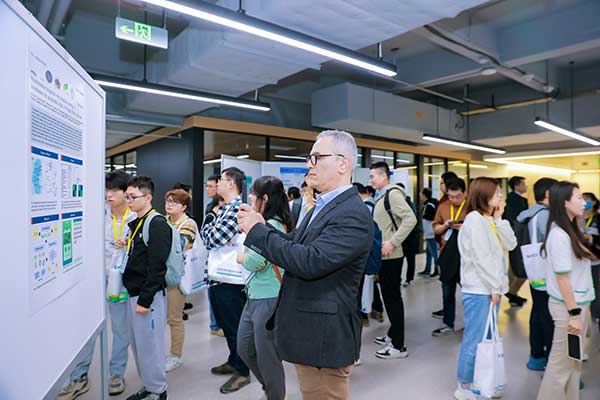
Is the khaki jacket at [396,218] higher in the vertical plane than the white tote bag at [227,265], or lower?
higher

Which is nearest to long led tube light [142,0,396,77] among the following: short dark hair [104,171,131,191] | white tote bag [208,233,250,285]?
short dark hair [104,171,131,191]

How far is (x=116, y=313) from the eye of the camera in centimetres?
297

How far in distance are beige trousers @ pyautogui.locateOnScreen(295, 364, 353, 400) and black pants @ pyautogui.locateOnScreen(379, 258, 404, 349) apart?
2.07m

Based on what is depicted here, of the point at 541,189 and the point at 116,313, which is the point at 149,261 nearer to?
the point at 116,313

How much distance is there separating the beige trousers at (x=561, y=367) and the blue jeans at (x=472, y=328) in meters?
0.40

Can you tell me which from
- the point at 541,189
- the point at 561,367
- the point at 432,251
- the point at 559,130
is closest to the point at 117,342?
the point at 561,367

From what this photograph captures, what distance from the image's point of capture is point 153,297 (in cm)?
259

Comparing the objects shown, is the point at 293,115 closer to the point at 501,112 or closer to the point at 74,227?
the point at 501,112

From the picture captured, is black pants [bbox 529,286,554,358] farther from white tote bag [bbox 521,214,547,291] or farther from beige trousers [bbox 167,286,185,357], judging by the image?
beige trousers [bbox 167,286,185,357]

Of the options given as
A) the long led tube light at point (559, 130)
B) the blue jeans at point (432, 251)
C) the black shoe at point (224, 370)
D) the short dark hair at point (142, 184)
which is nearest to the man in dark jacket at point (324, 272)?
the short dark hair at point (142, 184)

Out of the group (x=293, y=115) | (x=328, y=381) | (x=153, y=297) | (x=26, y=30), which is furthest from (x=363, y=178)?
(x=26, y=30)

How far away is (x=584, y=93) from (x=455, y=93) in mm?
2682

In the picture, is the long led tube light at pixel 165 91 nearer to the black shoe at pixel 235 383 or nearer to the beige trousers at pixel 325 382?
the black shoe at pixel 235 383

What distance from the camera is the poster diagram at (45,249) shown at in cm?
106
